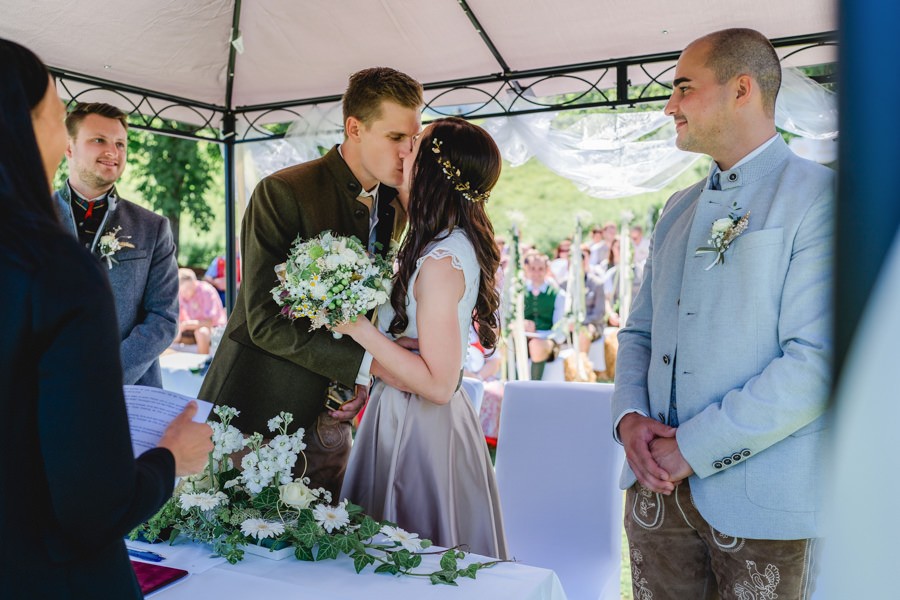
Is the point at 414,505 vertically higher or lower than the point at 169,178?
lower

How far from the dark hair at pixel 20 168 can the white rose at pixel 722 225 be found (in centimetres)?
167

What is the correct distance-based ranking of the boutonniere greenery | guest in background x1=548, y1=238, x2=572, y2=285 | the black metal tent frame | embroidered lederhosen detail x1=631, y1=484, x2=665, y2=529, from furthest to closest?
guest in background x1=548, y1=238, x2=572, y2=285 → the black metal tent frame → embroidered lederhosen detail x1=631, y1=484, x2=665, y2=529 → the boutonniere greenery

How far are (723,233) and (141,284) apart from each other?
9.43ft

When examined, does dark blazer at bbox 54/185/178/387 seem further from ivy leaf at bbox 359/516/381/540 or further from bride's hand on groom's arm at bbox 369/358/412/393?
ivy leaf at bbox 359/516/381/540

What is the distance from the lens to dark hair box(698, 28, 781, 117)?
7.09ft

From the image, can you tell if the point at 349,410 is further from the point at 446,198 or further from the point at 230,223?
the point at 230,223

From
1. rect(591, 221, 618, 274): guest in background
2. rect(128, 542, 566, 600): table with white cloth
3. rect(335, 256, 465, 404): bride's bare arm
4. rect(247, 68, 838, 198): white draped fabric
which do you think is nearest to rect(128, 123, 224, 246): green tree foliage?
rect(591, 221, 618, 274): guest in background

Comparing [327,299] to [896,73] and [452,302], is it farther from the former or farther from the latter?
[896,73]

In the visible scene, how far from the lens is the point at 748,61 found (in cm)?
216

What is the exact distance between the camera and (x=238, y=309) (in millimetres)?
2699

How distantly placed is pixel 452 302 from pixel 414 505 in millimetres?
680

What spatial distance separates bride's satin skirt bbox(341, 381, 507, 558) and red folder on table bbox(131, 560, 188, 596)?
80 centimetres

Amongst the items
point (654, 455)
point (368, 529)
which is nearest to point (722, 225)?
point (654, 455)

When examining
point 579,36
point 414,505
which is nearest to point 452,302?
point 414,505
